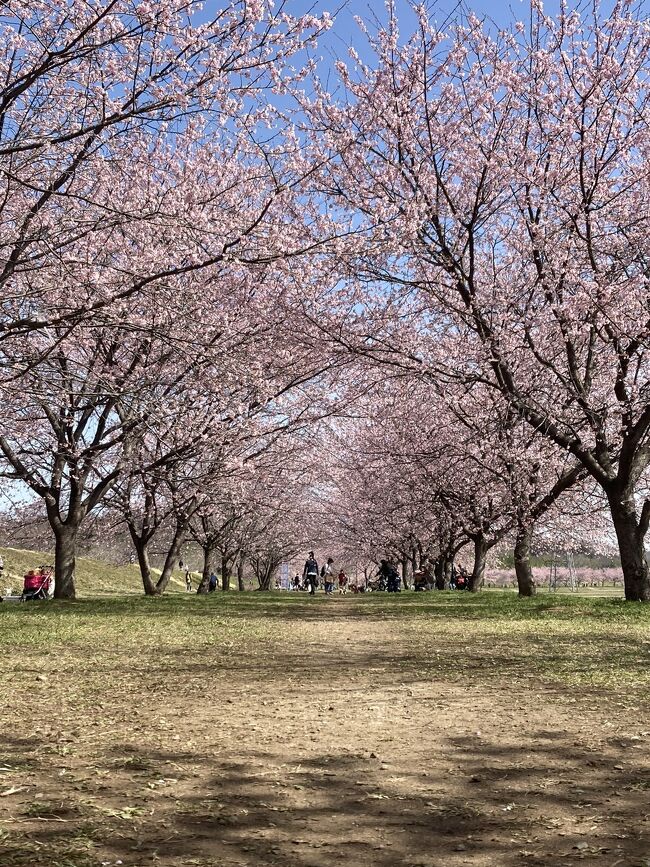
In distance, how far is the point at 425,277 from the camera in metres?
15.7

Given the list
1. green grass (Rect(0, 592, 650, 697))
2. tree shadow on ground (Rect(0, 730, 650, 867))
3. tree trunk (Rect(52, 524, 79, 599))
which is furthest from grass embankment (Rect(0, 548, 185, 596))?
tree shadow on ground (Rect(0, 730, 650, 867))

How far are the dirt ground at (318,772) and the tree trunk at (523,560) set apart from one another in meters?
14.8

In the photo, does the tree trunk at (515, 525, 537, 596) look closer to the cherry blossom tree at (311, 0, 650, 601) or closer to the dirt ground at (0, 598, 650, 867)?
the cherry blossom tree at (311, 0, 650, 601)

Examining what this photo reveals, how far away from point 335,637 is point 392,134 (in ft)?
29.7

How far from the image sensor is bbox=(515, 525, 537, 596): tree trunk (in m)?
22.1

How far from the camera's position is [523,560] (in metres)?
23.0

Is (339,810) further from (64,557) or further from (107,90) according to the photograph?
(64,557)

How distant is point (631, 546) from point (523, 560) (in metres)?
6.70

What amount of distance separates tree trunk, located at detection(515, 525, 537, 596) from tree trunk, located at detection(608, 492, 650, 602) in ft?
16.7

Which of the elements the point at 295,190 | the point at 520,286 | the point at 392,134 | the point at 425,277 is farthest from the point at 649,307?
the point at 295,190

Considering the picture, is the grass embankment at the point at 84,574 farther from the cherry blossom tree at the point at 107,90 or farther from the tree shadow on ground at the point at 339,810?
the tree shadow on ground at the point at 339,810

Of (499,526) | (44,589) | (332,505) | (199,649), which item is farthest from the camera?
(332,505)

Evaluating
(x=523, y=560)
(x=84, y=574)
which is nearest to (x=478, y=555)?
(x=523, y=560)

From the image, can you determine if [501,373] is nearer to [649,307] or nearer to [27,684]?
[649,307]
